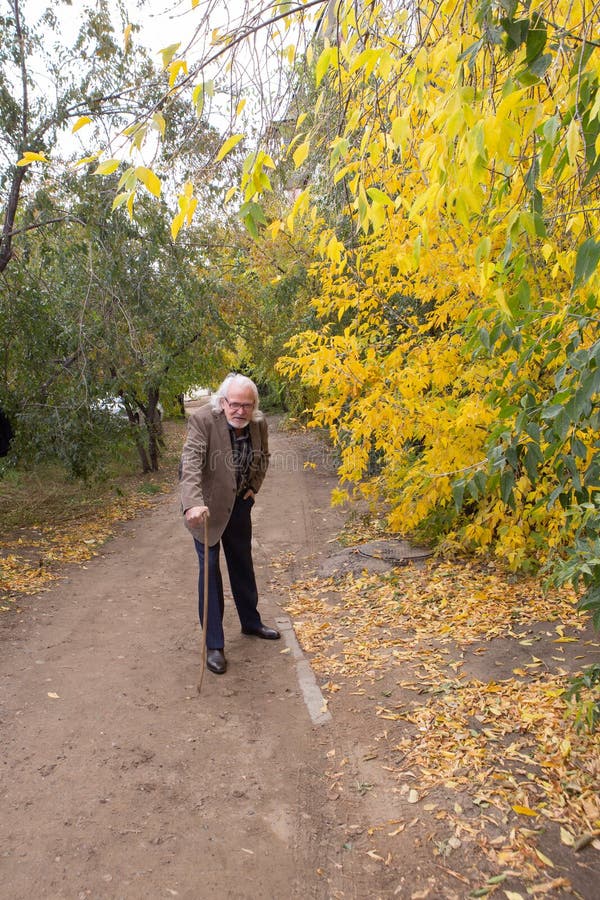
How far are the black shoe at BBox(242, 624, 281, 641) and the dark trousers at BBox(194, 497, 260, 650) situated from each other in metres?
0.04

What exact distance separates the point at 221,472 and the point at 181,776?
2003 mm

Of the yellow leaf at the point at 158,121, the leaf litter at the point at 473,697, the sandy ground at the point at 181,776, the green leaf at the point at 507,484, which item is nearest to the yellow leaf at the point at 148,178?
the yellow leaf at the point at 158,121

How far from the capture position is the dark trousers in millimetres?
4867

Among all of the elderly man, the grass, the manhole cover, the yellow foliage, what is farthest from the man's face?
the grass

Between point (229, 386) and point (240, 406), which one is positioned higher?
point (229, 386)

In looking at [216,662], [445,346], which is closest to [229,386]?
[216,662]

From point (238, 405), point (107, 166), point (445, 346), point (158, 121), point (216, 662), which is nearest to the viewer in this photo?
point (107, 166)

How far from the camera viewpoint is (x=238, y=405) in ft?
15.5

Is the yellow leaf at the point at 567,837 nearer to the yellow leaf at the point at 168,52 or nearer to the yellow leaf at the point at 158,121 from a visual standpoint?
the yellow leaf at the point at 158,121

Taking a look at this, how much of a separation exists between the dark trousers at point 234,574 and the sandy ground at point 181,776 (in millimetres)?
248

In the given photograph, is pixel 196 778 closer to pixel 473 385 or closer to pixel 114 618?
pixel 114 618

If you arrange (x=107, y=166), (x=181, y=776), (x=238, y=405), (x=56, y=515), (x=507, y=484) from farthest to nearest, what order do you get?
(x=56, y=515)
(x=238, y=405)
(x=181, y=776)
(x=507, y=484)
(x=107, y=166)

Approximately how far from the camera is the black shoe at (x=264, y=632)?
5402mm

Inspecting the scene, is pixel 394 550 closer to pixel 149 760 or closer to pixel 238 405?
pixel 238 405
